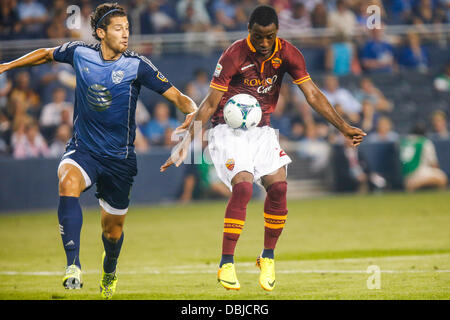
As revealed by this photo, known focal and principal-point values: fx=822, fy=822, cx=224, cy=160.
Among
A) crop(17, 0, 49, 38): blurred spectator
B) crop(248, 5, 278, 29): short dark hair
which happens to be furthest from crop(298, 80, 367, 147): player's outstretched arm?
crop(17, 0, 49, 38): blurred spectator

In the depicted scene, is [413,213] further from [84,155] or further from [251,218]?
[84,155]

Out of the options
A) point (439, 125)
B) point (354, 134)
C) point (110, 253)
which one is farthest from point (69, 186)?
point (439, 125)

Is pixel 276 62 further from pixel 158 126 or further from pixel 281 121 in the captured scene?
pixel 281 121

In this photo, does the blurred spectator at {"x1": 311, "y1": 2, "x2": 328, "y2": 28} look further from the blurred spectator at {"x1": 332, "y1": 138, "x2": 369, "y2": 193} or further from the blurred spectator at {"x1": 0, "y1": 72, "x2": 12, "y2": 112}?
the blurred spectator at {"x1": 0, "y1": 72, "x2": 12, "y2": 112}

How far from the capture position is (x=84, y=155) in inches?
300

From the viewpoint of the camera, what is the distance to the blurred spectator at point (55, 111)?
18.2m

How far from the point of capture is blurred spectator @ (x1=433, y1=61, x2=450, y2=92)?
22.6m

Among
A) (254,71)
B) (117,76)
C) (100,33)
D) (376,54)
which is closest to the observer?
(117,76)

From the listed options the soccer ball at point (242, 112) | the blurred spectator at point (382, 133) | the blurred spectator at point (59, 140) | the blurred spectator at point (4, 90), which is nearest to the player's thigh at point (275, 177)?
the soccer ball at point (242, 112)

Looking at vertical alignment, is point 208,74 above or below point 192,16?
below

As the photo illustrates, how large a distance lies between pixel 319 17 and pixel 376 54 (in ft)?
6.09

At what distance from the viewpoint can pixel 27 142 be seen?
18.0 m

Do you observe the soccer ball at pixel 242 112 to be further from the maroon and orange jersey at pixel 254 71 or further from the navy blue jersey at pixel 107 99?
the navy blue jersey at pixel 107 99

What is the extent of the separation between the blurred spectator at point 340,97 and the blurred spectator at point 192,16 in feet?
11.5
